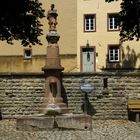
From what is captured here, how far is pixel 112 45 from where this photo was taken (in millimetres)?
43250

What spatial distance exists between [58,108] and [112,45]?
62.4ft

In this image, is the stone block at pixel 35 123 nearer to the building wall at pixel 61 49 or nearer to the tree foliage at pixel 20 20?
the tree foliage at pixel 20 20

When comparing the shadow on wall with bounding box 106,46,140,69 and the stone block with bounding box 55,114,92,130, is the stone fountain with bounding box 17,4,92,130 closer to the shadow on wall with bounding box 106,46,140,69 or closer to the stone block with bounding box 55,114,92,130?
the stone block with bounding box 55,114,92,130

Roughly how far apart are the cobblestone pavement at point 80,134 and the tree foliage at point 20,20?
439cm

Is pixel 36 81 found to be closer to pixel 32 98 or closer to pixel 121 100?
pixel 32 98

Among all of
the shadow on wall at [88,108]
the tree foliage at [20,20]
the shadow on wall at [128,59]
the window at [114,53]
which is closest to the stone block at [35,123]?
the tree foliage at [20,20]

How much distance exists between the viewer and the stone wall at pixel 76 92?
29.0 meters

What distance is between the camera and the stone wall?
29.0 meters

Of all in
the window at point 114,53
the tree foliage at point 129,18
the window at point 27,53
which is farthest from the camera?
the window at point 27,53

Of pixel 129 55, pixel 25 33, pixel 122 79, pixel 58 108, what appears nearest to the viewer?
pixel 58 108

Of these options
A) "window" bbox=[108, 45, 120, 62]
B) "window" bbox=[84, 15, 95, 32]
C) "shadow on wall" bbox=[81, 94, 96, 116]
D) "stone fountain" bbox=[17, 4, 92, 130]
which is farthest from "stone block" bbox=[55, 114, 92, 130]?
"window" bbox=[84, 15, 95, 32]

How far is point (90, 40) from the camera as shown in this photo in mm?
43500

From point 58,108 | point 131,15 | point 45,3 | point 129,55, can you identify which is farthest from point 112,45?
point 58,108

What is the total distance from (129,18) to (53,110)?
786 centimetres
